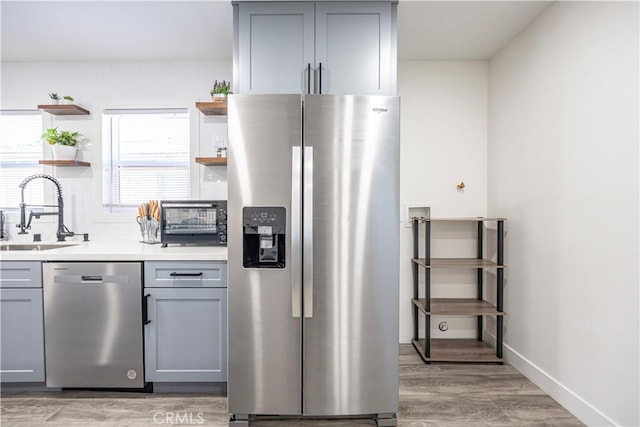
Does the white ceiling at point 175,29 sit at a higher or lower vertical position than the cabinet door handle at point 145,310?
higher

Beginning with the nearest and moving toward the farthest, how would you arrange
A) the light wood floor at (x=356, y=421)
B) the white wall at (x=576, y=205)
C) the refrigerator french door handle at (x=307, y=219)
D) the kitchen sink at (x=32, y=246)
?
1. the white wall at (x=576, y=205)
2. the refrigerator french door handle at (x=307, y=219)
3. the light wood floor at (x=356, y=421)
4. the kitchen sink at (x=32, y=246)

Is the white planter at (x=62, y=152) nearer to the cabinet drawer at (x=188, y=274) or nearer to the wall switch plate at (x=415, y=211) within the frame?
the cabinet drawer at (x=188, y=274)

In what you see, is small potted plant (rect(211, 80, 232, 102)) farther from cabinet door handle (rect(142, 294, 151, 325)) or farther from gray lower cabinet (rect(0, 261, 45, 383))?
gray lower cabinet (rect(0, 261, 45, 383))

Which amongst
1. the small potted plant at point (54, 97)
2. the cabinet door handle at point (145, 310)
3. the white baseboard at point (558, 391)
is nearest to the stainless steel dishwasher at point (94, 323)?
the cabinet door handle at point (145, 310)

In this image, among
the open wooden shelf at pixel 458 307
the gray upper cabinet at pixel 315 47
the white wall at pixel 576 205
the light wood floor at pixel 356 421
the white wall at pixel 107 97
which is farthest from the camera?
the white wall at pixel 107 97

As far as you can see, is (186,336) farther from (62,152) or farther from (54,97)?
(54,97)

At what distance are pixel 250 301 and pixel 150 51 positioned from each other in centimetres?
223

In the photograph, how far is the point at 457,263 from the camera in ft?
9.36

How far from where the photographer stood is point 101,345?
2.25 m

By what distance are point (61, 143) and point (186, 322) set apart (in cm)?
194

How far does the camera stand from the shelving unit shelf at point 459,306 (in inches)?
108

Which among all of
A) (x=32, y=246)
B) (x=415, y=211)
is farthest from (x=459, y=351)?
(x=32, y=246)

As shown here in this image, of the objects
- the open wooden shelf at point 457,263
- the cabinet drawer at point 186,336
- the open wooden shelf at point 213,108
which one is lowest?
the cabinet drawer at point 186,336

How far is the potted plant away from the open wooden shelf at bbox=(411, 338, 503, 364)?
3321mm
